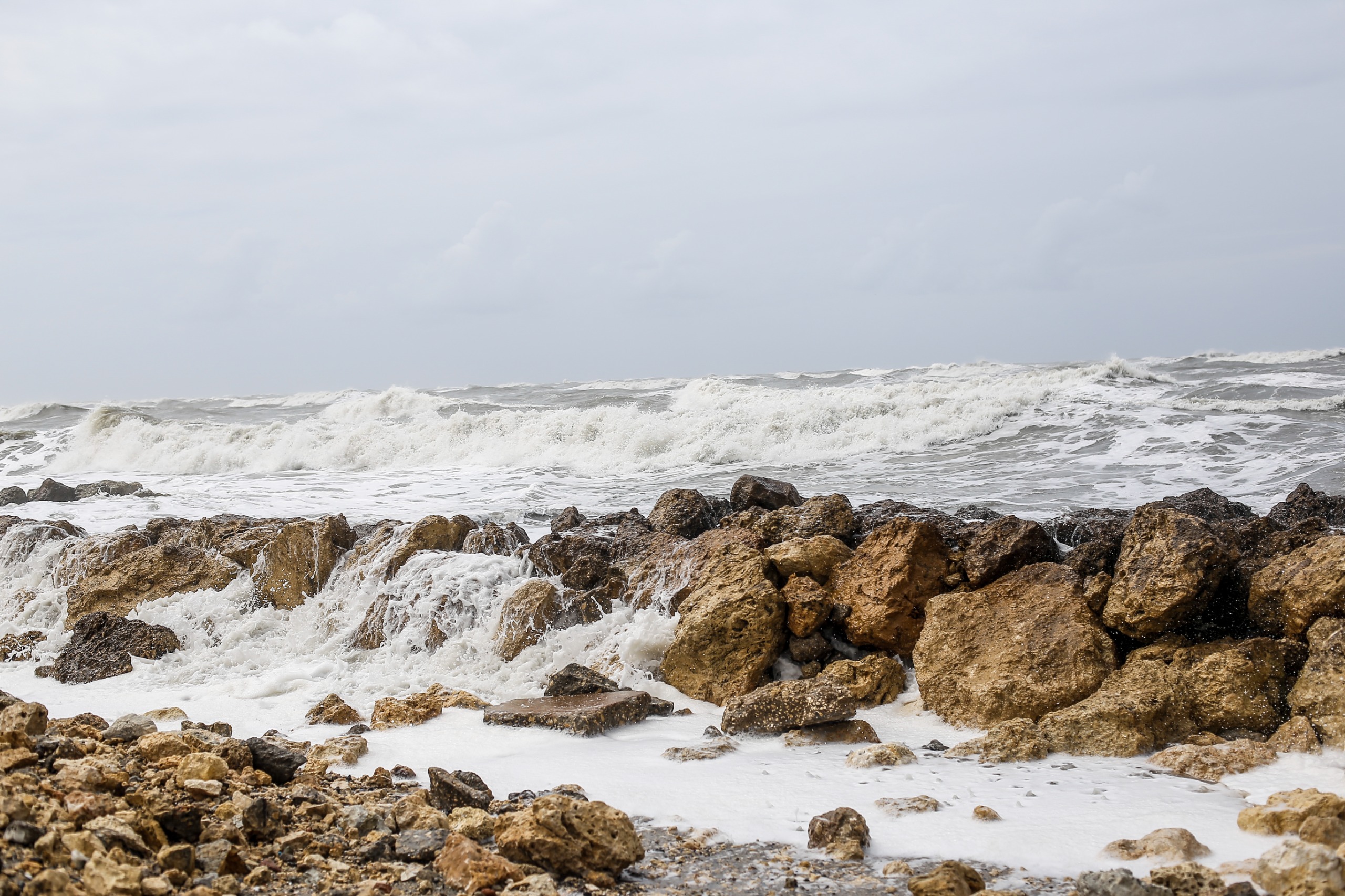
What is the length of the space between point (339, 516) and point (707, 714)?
13.8 feet

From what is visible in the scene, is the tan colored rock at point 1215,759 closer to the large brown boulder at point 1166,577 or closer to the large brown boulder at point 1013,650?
the large brown boulder at point 1013,650

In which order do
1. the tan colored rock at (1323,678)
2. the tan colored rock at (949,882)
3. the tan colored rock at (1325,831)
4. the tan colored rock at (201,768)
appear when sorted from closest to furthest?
the tan colored rock at (949,882) → the tan colored rock at (1325,831) → the tan colored rock at (201,768) → the tan colored rock at (1323,678)

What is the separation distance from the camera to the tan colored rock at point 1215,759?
3738 millimetres

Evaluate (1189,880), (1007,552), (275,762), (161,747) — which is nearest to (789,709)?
(1007,552)

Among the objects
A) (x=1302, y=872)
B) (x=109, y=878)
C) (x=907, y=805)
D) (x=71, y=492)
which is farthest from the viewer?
(x=71, y=492)

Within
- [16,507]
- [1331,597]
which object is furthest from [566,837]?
[16,507]

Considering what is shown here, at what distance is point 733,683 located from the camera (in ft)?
17.3

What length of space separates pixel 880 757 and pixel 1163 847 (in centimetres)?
130

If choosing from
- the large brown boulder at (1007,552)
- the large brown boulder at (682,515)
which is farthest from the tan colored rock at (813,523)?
the large brown boulder at (1007,552)

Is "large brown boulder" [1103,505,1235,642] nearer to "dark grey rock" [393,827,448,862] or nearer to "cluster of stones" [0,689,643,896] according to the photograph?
"cluster of stones" [0,689,643,896]

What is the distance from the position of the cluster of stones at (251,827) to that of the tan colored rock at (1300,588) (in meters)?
3.39

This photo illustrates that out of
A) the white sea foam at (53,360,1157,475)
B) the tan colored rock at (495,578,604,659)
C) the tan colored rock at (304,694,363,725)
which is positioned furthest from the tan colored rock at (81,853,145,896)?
the white sea foam at (53,360,1157,475)

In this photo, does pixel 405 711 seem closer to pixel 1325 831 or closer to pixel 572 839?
pixel 572 839

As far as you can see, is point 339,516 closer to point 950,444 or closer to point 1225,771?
point 1225,771
